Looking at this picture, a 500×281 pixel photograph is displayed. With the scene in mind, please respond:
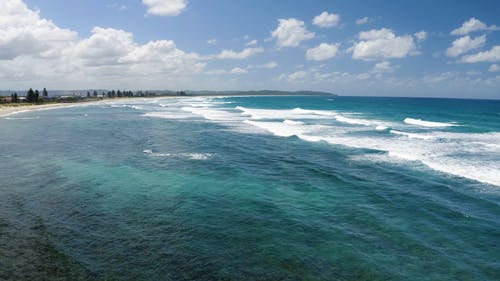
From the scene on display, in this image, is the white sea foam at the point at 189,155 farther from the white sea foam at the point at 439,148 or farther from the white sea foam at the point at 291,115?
the white sea foam at the point at 291,115

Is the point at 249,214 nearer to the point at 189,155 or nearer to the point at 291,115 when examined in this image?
the point at 189,155

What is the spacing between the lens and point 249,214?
18.2 meters

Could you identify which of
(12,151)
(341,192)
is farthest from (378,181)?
(12,151)

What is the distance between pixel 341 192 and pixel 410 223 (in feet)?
16.9

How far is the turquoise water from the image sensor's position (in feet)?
42.3

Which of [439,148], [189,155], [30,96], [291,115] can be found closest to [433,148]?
[439,148]

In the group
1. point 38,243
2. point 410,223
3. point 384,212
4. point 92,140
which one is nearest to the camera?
point 38,243

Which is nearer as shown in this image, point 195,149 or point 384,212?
point 384,212

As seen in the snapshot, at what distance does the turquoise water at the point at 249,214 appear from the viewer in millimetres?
12898

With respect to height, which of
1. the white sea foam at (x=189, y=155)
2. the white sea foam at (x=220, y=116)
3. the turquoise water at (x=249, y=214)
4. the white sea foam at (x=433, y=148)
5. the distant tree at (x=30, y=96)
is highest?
the distant tree at (x=30, y=96)

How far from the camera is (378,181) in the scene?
24141 millimetres

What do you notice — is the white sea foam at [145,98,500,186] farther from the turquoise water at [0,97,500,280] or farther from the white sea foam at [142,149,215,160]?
the turquoise water at [0,97,500,280]

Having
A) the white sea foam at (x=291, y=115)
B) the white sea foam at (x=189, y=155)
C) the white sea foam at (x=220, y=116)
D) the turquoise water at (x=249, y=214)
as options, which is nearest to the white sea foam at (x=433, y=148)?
the white sea foam at (x=189, y=155)

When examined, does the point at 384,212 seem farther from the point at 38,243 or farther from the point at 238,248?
the point at 38,243
